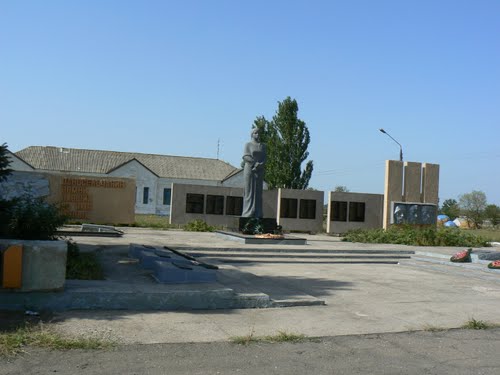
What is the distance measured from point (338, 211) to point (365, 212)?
1.58 metres

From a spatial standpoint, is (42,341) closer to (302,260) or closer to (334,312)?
(334,312)

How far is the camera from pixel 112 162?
58.7 m

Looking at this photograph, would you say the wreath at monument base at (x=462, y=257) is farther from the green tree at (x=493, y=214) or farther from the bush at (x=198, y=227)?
the green tree at (x=493, y=214)

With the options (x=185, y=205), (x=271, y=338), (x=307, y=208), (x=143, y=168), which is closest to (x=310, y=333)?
(x=271, y=338)

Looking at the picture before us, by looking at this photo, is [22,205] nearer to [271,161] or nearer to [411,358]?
[411,358]

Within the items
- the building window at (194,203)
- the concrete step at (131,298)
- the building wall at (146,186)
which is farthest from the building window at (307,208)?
the building wall at (146,186)

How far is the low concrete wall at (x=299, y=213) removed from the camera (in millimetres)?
28355

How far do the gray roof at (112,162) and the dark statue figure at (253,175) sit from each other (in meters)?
35.3

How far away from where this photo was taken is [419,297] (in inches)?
402

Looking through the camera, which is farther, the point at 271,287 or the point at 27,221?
the point at 271,287

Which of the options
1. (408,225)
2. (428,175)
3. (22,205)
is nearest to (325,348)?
(22,205)

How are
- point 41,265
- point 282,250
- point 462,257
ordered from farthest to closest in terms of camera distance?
point 282,250 → point 462,257 → point 41,265

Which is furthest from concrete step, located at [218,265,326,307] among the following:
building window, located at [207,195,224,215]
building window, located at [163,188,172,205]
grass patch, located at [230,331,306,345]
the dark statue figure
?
building window, located at [163,188,172,205]

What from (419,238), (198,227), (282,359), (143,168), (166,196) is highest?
(143,168)
